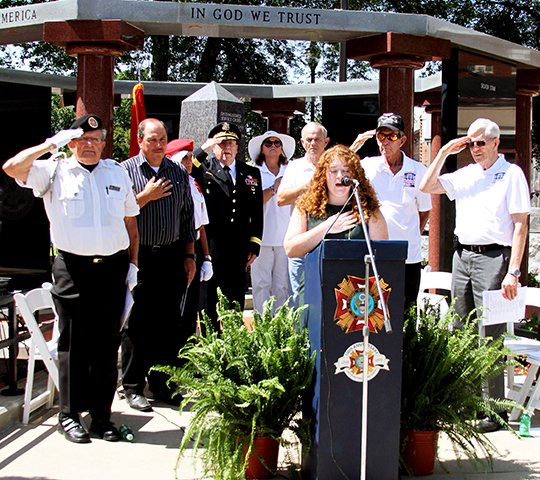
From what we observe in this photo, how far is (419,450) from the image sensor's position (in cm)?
456

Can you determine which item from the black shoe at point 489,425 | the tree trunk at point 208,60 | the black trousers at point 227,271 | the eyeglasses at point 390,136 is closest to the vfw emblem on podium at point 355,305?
the black shoe at point 489,425

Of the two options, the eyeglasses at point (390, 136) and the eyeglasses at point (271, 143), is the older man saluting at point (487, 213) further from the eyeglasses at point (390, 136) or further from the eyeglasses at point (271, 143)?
the eyeglasses at point (271, 143)

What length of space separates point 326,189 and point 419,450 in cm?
151

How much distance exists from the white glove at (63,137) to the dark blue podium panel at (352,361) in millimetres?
1712

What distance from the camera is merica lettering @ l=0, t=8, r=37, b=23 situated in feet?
25.9

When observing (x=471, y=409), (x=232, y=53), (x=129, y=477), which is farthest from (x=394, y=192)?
(x=232, y=53)

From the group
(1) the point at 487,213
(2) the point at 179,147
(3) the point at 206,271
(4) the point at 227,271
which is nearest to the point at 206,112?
(2) the point at 179,147

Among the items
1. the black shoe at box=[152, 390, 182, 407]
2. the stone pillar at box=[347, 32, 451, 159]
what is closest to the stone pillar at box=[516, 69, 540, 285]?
the stone pillar at box=[347, 32, 451, 159]

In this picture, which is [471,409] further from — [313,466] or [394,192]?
[394,192]

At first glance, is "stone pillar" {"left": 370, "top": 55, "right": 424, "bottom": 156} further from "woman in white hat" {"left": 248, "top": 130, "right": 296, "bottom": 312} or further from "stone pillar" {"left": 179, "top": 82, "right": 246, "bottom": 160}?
"stone pillar" {"left": 179, "top": 82, "right": 246, "bottom": 160}

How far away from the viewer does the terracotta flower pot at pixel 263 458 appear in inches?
172

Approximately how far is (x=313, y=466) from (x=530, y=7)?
20922 millimetres

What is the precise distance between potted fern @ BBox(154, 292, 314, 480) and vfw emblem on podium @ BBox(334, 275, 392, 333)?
0.32 metres

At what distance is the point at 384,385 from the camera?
4.17 m
